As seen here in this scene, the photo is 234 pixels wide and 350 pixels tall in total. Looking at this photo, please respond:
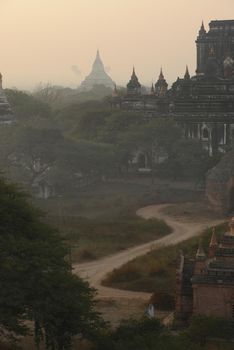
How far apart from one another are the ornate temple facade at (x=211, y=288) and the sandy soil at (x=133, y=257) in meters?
3.11

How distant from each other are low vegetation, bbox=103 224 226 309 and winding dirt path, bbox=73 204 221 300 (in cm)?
49

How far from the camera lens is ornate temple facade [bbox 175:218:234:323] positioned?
19391 mm

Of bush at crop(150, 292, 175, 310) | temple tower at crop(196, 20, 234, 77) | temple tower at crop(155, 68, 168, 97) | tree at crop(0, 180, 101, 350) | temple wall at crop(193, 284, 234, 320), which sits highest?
temple tower at crop(196, 20, 234, 77)

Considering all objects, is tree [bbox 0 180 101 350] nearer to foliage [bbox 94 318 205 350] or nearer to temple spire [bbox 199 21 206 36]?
foliage [bbox 94 318 205 350]

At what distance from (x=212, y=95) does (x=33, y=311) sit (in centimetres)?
3807

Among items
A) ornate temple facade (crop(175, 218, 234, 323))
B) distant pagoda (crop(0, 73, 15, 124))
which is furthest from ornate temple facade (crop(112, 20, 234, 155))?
ornate temple facade (crop(175, 218, 234, 323))

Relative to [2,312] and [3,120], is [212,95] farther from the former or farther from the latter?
[2,312]

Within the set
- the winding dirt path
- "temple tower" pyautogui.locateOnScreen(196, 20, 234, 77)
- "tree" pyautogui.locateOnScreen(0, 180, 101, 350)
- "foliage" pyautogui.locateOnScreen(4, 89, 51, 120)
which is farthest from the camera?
"foliage" pyautogui.locateOnScreen(4, 89, 51, 120)

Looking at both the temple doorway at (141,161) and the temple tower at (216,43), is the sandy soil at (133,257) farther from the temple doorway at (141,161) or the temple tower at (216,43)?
the temple tower at (216,43)

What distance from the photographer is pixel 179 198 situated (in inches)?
1740

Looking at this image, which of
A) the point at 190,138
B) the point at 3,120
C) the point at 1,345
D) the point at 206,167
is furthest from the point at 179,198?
the point at 1,345

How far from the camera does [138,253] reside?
31219 mm

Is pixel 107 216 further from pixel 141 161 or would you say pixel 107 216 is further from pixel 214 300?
pixel 214 300

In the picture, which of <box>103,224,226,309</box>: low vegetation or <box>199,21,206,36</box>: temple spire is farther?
<box>199,21,206,36</box>: temple spire
